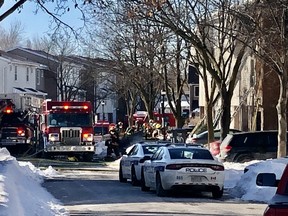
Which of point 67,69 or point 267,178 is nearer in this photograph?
point 267,178

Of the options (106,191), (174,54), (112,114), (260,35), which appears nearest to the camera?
(106,191)

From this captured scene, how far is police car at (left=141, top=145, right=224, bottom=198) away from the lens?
68.7 feet

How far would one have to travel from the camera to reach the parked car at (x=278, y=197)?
731 centimetres

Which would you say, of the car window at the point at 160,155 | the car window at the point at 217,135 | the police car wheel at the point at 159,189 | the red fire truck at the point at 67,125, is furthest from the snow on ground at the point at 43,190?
the car window at the point at 217,135

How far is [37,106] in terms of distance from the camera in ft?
164

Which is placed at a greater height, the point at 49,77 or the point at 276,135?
the point at 49,77

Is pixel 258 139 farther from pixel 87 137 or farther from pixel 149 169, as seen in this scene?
pixel 87 137

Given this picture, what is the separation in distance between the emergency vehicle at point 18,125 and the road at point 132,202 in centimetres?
1969

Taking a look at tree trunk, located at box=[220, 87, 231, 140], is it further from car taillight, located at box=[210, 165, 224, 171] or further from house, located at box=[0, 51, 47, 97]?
house, located at box=[0, 51, 47, 97]

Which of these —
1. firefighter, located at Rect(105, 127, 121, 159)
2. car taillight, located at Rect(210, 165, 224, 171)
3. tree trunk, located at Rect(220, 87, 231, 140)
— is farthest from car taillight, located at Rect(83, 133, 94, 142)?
car taillight, located at Rect(210, 165, 224, 171)

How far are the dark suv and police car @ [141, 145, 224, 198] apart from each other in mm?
10005

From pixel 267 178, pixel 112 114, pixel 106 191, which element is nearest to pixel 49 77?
pixel 112 114

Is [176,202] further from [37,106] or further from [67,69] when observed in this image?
[67,69]

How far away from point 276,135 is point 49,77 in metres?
60.0
